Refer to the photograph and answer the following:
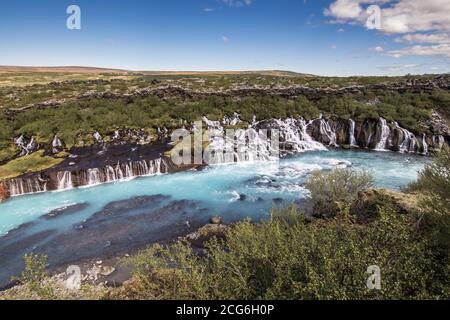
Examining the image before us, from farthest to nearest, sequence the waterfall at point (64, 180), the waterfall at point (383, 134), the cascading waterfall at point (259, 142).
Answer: the waterfall at point (383, 134) < the cascading waterfall at point (259, 142) < the waterfall at point (64, 180)

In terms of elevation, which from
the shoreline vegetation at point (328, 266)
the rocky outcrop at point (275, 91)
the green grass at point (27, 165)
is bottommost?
the green grass at point (27, 165)

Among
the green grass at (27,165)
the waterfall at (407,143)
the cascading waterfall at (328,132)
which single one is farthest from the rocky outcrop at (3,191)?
the waterfall at (407,143)

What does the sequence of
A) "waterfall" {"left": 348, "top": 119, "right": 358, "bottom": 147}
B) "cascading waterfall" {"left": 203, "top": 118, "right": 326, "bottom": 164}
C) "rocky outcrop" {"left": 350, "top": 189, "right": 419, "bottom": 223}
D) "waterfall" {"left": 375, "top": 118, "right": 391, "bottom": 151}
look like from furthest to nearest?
"waterfall" {"left": 348, "top": 119, "right": 358, "bottom": 147} < "waterfall" {"left": 375, "top": 118, "right": 391, "bottom": 151} < "cascading waterfall" {"left": 203, "top": 118, "right": 326, "bottom": 164} < "rocky outcrop" {"left": 350, "top": 189, "right": 419, "bottom": 223}

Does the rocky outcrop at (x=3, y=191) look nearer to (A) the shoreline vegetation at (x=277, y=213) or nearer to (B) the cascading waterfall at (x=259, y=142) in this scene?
(A) the shoreline vegetation at (x=277, y=213)

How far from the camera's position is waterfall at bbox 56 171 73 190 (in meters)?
36.8

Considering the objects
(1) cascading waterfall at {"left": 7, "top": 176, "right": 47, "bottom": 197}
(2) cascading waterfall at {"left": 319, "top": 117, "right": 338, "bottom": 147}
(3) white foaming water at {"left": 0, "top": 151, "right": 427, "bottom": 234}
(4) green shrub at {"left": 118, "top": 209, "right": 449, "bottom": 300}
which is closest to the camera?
(4) green shrub at {"left": 118, "top": 209, "right": 449, "bottom": 300}

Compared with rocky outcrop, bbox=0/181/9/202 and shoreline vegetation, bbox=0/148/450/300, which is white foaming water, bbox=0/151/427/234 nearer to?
rocky outcrop, bbox=0/181/9/202

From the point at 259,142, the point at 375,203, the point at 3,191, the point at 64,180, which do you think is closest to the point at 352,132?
the point at 259,142

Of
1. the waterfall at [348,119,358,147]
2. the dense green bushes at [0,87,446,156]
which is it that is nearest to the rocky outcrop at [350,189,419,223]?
the waterfall at [348,119,358,147]

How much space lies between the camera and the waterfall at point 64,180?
3684 cm

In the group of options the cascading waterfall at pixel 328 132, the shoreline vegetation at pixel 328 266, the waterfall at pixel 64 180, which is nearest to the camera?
the shoreline vegetation at pixel 328 266

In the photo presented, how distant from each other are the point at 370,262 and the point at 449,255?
4.40 m

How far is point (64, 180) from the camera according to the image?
36.9 metres
